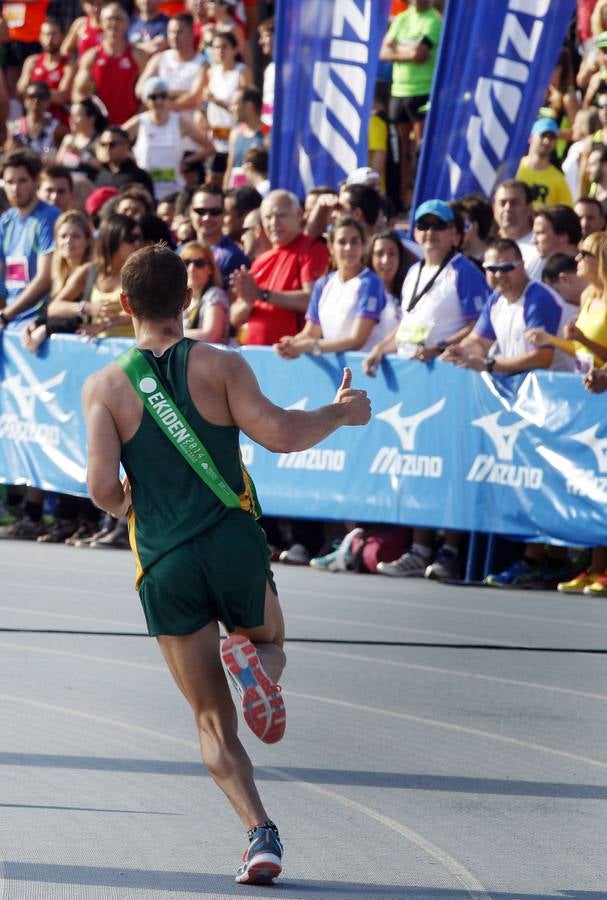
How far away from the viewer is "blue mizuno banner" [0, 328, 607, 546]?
10.8 meters

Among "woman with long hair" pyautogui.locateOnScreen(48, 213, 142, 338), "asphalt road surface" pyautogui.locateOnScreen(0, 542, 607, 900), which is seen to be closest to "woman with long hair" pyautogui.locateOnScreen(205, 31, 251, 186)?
"woman with long hair" pyautogui.locateOnScreen(48, 213, 142, 338)

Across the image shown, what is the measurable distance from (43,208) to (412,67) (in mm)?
3957

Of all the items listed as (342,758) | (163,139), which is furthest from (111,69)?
(342,758)

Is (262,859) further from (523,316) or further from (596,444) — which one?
(523,316)

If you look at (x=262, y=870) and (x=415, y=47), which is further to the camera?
(x=415, y=47)

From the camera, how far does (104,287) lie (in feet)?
43.2

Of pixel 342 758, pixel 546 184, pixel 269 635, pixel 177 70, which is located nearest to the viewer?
pixel 269 635

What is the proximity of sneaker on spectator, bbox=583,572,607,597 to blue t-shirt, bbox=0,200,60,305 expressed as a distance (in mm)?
5516

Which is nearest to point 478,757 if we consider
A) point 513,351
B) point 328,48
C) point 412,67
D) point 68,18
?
point 513,351

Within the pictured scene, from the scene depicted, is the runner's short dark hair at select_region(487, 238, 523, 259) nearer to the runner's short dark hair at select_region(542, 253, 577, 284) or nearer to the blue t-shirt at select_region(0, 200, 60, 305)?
the runner's short dark hair at select_region(542, 253, 577, 284)

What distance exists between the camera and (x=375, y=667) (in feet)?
27.8

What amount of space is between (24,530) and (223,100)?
5121 millimetres

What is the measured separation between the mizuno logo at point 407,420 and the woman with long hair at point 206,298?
4.92 feet

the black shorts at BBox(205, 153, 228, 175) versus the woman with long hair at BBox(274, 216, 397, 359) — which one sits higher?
the woman with long hair at BBox(274, 216, 397, 359)
